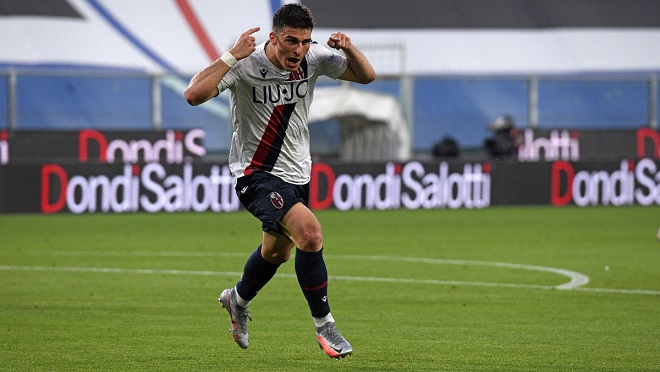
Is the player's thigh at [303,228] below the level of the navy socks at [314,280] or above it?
above

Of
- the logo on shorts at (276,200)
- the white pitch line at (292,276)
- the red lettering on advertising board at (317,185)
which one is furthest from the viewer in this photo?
the red lettering on advertising board at (317,185)

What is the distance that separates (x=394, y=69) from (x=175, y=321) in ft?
72.5

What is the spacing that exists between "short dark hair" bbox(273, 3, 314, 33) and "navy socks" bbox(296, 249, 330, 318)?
129 cm

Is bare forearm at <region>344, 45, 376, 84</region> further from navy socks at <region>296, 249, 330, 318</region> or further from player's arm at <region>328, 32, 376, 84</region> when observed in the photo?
navy socks at <region>296, 249, 330, 318</region>

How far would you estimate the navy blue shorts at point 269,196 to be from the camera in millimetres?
7854

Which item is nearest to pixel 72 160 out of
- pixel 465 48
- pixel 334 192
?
pixel 334 192

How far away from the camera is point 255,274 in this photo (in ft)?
27.4

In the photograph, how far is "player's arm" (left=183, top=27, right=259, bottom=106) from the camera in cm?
764

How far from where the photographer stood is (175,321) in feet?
31.2

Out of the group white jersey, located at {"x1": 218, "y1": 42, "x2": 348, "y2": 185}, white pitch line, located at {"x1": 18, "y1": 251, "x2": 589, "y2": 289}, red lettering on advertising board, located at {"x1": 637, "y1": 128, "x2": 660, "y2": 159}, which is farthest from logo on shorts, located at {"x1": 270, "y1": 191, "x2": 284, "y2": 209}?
red lettering on advertising board, located at {"x1": 637, "y1": 128, "x2": 660, "y2": 159}

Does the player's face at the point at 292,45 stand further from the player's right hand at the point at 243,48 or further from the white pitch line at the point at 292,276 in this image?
the white pitch line at the point at 292,276

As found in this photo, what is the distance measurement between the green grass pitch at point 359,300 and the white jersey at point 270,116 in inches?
44.2

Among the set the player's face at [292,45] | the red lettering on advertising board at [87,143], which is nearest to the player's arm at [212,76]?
the player's face at [292,45]

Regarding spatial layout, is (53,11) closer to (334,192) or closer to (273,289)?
(334,192)
